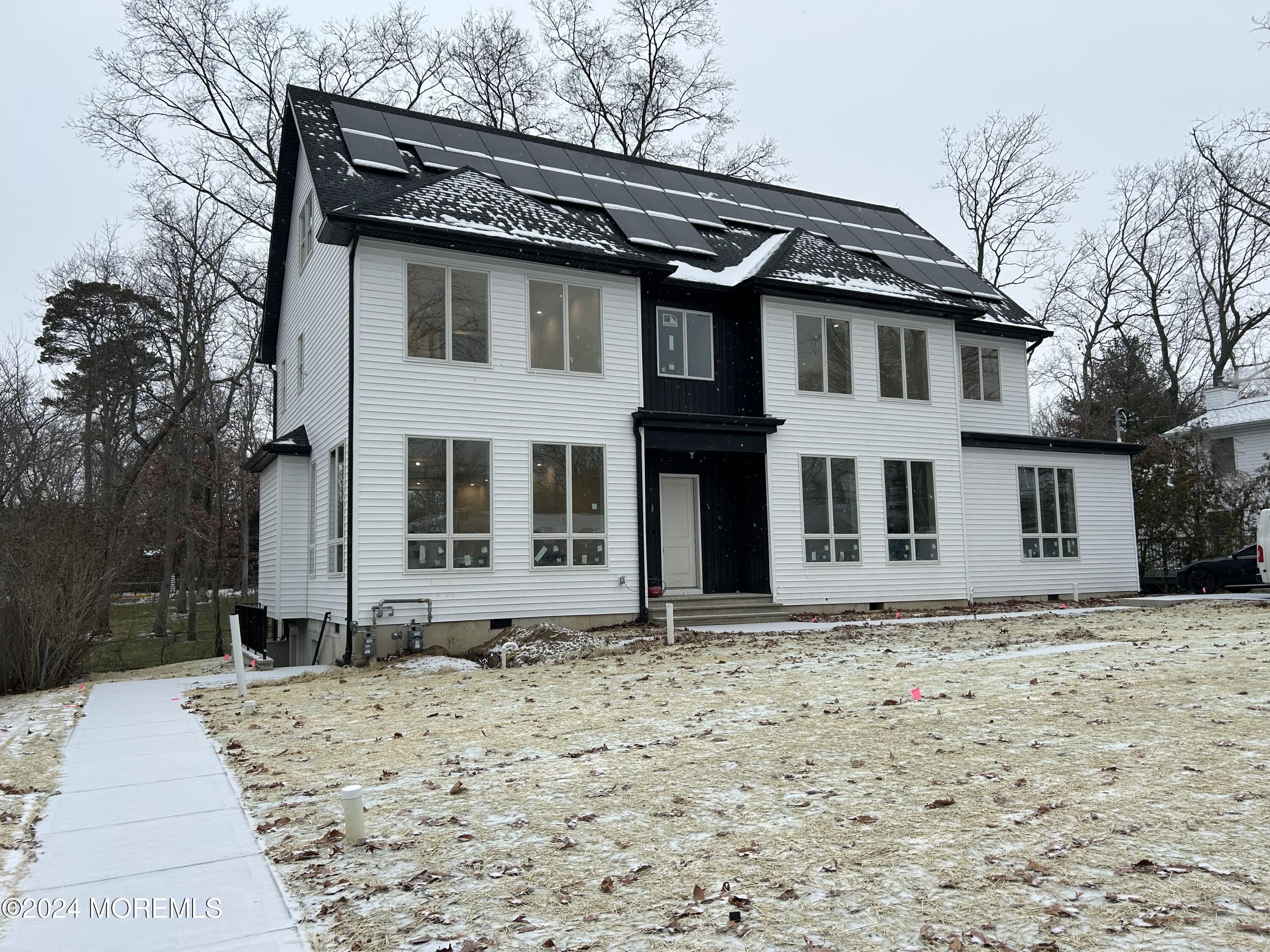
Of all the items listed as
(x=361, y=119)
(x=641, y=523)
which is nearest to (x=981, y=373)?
(x=641, y=523)

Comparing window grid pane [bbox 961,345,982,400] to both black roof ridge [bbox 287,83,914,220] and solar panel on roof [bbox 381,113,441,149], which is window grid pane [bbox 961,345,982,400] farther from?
solar panel on roof [bbox 381,113,441,149]

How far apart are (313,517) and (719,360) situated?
25.1ft

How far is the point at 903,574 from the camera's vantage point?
16922 millimetres

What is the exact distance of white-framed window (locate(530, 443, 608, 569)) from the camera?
13.8 meters

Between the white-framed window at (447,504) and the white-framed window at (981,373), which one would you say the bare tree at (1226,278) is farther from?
the white-framed window at (447,504)

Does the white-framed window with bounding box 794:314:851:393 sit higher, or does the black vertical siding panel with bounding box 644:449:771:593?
the white-framed window with bounding box 794:314:851:393

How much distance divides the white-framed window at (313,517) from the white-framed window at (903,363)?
10560mm

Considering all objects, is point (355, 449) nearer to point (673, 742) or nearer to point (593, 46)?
point (673, 742)

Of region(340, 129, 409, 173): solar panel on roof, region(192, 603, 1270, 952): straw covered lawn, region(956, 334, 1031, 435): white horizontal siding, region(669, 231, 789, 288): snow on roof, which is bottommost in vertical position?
region(192, 603, 1270, 952): straw covered lawn

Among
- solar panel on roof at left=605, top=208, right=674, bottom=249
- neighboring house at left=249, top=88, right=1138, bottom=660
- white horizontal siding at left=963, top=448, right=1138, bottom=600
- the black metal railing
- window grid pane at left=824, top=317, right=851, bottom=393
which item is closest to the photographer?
neighboring house at left=249, top=88, right=1138, bottom=660

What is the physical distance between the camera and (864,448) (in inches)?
665

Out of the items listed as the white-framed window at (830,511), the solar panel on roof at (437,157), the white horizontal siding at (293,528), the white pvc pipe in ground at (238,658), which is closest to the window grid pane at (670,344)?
the white-framed window at (830,511)

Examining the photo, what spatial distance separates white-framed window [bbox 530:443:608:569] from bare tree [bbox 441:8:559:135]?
59.5 feet

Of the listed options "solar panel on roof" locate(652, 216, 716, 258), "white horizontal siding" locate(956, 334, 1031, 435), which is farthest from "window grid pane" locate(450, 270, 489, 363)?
"white horizontal siding" locate(956, 334, 1031, 435)
